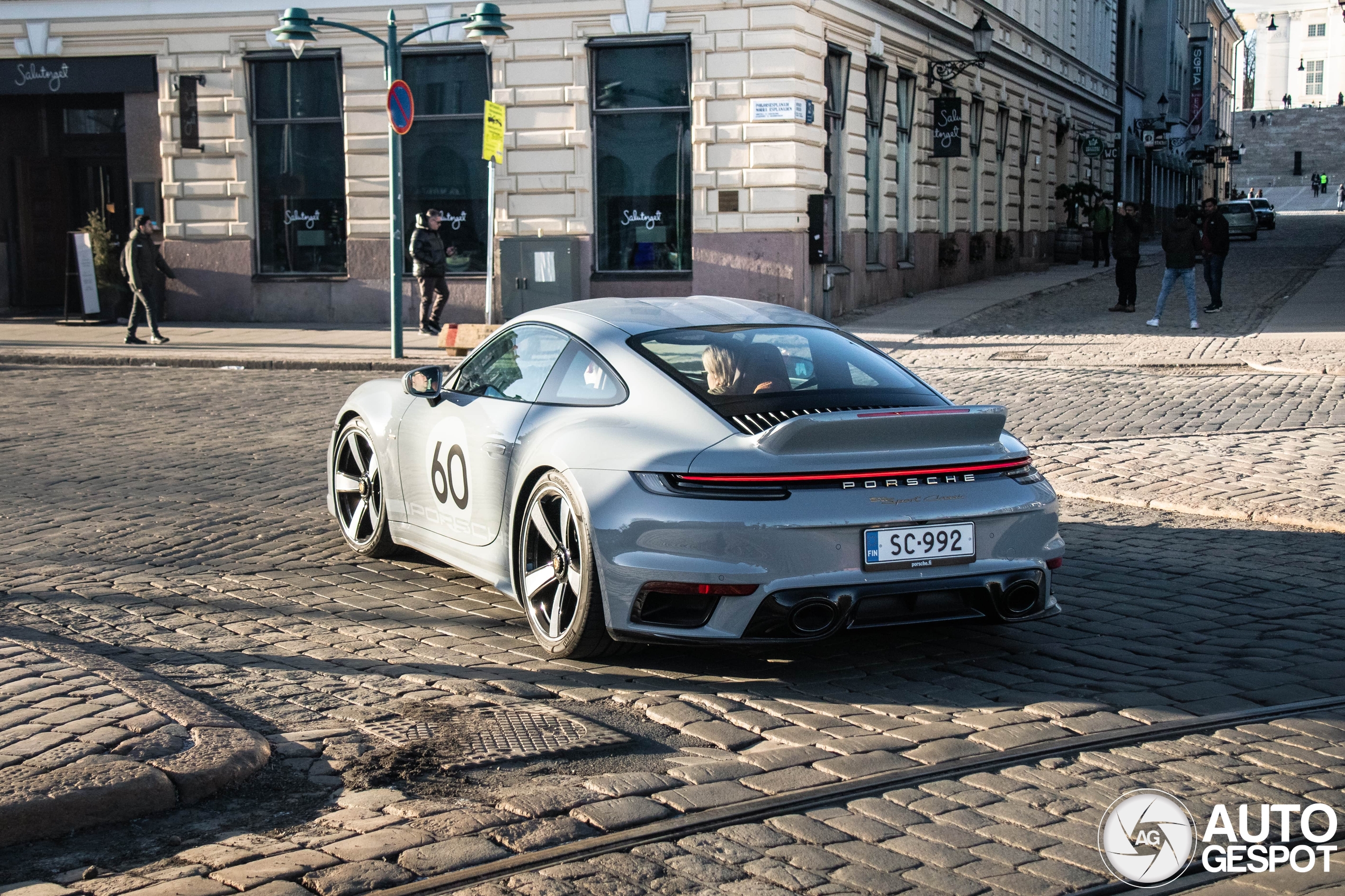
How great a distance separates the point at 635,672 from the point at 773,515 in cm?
86

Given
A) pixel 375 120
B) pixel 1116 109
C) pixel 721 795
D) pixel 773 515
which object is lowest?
pixel 721 795

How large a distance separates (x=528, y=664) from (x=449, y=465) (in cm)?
136

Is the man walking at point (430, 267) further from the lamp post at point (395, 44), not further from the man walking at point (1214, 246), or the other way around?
the man walking at point (1214, 246)

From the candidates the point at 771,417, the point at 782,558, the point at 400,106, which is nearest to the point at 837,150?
the point at 400,106

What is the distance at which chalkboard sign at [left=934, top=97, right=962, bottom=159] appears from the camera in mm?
28984

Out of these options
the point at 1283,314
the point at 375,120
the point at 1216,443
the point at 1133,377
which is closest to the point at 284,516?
the point at 1216,443

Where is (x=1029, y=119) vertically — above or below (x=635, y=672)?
above

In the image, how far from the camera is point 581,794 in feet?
13.8

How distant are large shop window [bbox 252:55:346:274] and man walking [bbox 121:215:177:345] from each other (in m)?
3.05

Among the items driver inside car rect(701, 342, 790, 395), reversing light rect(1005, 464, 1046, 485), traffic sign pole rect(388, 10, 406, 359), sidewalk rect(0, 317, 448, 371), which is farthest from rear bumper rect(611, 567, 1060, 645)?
traffic sign pole rect(388, 10, 406, 359)

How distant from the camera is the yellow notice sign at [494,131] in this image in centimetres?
1986

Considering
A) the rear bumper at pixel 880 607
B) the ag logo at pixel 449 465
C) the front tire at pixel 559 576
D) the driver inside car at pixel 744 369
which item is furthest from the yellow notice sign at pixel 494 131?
the rear bumper at pixel 880 607

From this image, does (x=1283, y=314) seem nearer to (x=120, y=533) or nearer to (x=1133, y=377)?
(x=1133, y=377)

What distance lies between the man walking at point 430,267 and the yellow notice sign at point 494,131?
2053mm
